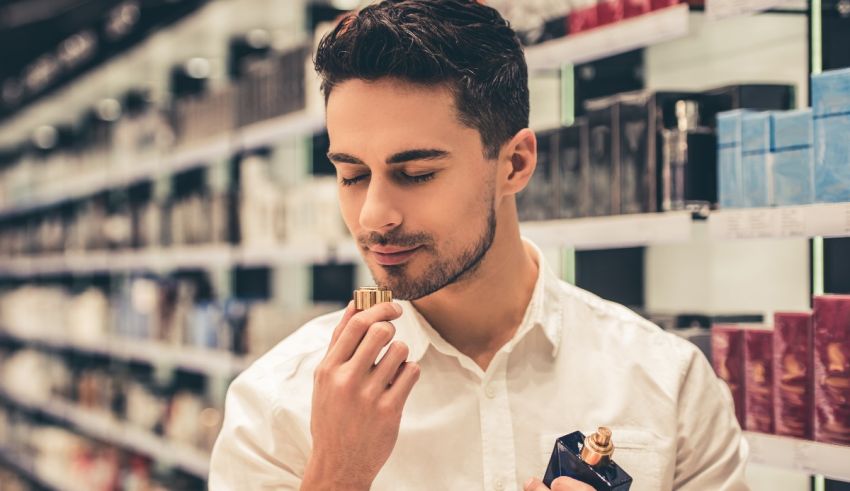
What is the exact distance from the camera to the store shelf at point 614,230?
2145mm

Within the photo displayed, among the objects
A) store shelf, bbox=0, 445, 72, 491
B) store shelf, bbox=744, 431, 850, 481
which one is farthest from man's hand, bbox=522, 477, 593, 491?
store shelf, bbox=0, 445, 72, 491

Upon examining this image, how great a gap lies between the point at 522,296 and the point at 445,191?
0.29 metres

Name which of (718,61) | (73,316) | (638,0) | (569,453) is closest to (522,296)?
(569,453)

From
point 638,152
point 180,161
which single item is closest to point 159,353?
point 180,161

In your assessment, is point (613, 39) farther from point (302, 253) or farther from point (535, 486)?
point (302, 253)

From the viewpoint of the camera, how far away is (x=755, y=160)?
204cm

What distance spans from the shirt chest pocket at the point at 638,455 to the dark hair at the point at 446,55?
1.60 ft

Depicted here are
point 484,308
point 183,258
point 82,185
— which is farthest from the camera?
point 82,185

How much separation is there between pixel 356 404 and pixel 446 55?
57 cm

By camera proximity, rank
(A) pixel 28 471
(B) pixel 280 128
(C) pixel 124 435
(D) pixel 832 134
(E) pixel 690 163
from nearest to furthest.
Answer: (D) pixel 832 134, (E) pixel 690 163, (B) pixel 280 128, (C) pixel 124 435, (A) pixel 28 471

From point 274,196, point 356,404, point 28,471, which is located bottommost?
point 28,471

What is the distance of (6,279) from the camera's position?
8.40 meters

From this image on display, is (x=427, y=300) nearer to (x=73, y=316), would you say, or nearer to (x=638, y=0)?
(x=638, y=0)

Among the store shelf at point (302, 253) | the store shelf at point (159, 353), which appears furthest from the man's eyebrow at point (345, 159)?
the store shelf at point (159, 353)
